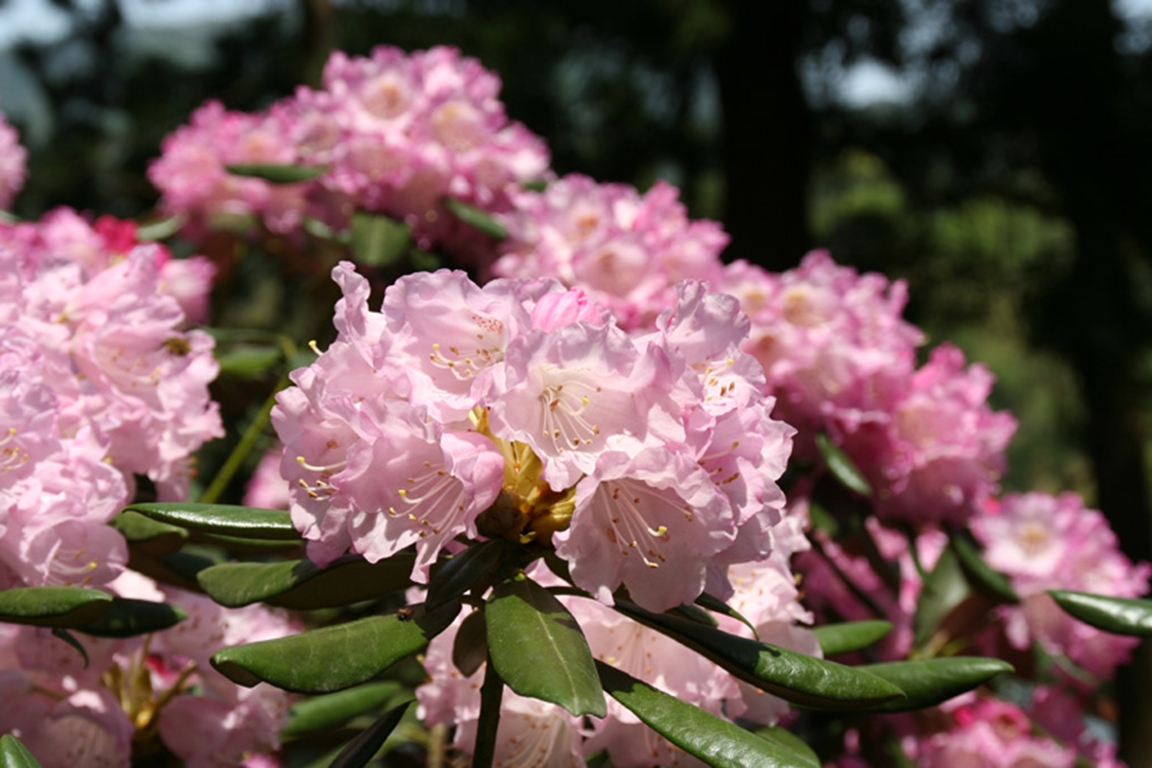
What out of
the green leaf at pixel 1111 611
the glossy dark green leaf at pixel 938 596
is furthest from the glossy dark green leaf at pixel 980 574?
the green leaf at pixel 1111 611

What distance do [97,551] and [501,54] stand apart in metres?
4.09

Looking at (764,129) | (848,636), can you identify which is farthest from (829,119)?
(848,636)

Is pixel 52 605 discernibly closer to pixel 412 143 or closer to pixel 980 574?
pixel 412 143

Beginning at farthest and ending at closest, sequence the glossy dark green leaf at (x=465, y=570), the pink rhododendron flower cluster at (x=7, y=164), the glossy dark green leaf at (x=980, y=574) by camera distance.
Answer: the pink rhododendron flower cluster at (x=7, y=164), the glossy dark green leaf at (x=980, y=574), the glossy dark green leaf at (x=465, y=570)

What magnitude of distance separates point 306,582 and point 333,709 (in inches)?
17.6

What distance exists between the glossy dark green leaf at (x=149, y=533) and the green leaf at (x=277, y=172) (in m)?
0.62

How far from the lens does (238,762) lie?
1.15m

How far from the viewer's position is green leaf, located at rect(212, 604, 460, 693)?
2.31ft

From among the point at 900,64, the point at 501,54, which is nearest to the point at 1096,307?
the point at 900,64

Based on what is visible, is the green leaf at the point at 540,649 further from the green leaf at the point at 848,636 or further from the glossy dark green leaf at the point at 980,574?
the glossy dark green leaf at the point at 980,574

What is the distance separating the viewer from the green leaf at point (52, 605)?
0.78 m

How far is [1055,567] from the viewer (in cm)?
159

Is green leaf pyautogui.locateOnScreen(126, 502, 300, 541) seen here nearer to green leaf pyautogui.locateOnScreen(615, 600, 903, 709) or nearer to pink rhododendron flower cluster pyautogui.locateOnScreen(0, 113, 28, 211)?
green leaf pyautogui.locateOnScreen(615, 600, 903, 709)

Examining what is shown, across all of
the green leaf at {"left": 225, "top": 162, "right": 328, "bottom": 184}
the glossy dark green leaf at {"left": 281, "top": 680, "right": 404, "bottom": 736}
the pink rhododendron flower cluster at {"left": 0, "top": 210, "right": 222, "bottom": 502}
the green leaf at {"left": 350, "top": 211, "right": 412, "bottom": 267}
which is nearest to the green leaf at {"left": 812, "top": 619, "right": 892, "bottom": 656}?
the glossy dark green leaf at {"left": 281, "top": 680, "right": 404, "bottom": 736}
